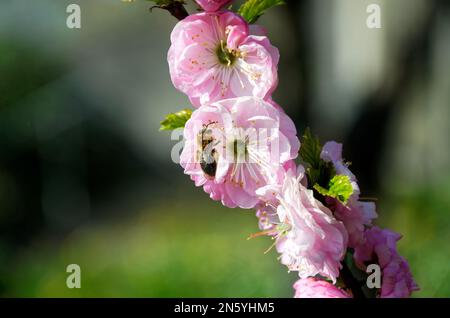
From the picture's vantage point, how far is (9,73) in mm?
3361

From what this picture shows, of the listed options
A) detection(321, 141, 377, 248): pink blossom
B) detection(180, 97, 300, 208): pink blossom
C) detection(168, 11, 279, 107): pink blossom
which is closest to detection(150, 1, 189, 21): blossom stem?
detection(168, 11, 279, 107): pink blossom

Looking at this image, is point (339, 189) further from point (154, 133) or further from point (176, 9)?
point (154, 133)

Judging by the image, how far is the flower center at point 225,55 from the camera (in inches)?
27.5

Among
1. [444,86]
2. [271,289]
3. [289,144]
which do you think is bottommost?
[271,289]

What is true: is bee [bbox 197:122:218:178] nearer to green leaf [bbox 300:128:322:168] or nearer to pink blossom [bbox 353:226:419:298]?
green leaf [bbox 300:128:322:168]

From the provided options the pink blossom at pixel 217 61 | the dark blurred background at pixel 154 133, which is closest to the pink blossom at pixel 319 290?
the pink blossom at pixel 217 61

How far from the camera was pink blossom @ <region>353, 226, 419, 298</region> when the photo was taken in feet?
2.40

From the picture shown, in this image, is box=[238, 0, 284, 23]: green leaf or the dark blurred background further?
the dark blurred background

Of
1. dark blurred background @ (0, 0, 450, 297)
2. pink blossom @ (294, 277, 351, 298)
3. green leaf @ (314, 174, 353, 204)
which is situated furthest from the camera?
dark blurred background @ (0, 0, 450, 297)

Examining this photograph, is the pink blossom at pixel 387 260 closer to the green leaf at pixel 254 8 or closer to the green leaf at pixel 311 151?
the green leaf at pixel 311 151

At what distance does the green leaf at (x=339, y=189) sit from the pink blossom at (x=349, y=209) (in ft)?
0.07
